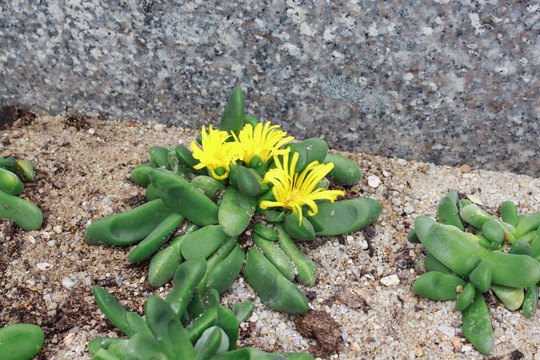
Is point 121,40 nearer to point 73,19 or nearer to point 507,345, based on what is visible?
point 73,19

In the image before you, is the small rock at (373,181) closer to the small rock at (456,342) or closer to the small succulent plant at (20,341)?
the small rock at (456,342)

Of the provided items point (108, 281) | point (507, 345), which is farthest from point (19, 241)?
point (507, 345)

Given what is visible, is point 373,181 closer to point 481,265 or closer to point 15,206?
point 481,265

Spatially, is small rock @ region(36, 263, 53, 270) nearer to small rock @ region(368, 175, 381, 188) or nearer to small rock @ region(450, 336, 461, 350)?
small rock @ region(368, 175, 381, 188)

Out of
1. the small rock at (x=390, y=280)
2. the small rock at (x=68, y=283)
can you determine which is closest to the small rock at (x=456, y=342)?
the small rock at (x=390, y=280)

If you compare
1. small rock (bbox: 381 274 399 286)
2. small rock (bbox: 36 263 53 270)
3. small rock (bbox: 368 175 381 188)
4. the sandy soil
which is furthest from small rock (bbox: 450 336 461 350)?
small rock (bbox: 36 263 53 270)
